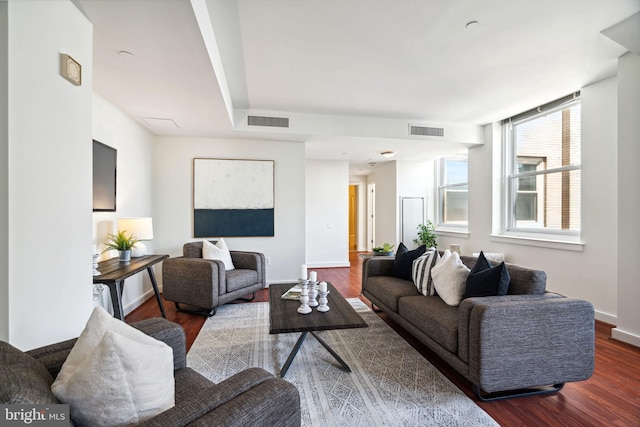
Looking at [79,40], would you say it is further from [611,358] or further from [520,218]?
[520,218]

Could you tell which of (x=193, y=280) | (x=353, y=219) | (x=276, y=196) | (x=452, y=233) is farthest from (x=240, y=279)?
(x=353, y=219)

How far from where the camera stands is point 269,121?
4164 millimetres

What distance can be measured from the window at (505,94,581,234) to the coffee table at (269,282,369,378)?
10.7 feet

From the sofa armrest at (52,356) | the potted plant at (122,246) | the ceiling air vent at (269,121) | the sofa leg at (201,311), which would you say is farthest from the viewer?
the ceiling air vent at (269,121)

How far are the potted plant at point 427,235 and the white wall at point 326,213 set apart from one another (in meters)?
1.59

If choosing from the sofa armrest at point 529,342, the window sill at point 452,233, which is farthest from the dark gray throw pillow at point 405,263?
the window sill at point 452,233

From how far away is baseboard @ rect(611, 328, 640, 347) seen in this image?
2.62 meters

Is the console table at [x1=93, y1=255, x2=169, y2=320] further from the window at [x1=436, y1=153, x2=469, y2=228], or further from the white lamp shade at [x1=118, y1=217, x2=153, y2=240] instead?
the window at [x1=436, y1=153, x2=469, y2=228]

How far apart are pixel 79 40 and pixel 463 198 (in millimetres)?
6065

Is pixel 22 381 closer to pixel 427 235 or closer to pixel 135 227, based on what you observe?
pixel 135 227

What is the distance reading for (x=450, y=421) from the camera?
1.65 meters

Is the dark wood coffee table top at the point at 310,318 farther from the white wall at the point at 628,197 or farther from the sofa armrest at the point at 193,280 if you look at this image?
the white wall at the point at 628,197

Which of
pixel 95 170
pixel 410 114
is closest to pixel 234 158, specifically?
pixel 95 170

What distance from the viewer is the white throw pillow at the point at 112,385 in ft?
2.73
